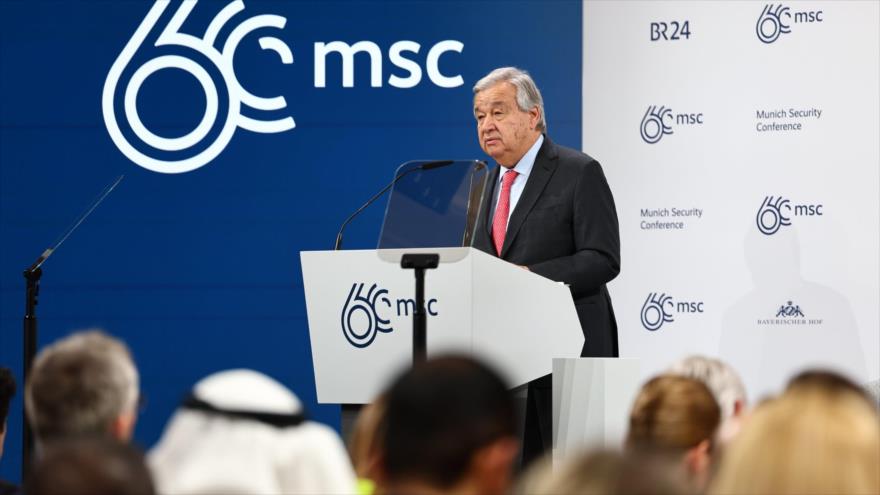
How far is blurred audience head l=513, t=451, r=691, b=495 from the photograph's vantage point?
1274mm

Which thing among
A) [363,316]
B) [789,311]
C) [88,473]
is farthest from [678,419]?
[789,311]

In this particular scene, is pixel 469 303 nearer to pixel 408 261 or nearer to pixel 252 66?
pixel 408 261

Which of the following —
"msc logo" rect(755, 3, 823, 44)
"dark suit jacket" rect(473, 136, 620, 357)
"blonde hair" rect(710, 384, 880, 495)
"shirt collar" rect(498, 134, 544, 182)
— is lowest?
"blonde hair" rect(710, 384, 880, 495)

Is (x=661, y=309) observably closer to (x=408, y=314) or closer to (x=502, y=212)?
(x=502, y=212)

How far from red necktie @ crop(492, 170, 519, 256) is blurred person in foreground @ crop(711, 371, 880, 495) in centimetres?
292

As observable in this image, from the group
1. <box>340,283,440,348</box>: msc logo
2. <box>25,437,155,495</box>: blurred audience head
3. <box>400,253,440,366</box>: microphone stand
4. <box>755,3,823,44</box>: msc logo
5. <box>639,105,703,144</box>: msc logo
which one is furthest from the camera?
<box>639,105,703,144</box>: msc logo

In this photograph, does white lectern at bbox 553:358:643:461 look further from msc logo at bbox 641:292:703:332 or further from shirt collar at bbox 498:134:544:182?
msc logo at bbox 641:292:703:332

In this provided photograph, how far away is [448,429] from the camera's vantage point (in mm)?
1451

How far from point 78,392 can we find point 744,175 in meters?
4.78

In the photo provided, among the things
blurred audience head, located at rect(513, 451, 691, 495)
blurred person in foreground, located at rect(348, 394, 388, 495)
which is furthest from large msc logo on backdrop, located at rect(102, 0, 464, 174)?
blurred audience head, located at rect(513, 451, 691, 495)

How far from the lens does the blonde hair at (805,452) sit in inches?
61.4

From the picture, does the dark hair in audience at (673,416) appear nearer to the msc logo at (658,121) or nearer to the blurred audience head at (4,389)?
the blurred audience head at (4,389)

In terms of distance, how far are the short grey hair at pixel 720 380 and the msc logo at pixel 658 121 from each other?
151 inches

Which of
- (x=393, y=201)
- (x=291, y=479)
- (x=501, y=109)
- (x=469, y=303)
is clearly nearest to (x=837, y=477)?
(x=291, y=479)
